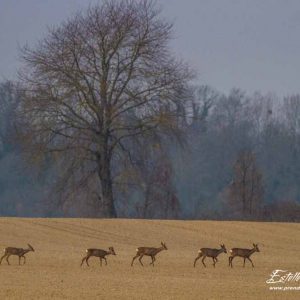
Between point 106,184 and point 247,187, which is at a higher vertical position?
point 247,187

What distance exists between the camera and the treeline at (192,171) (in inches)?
2340

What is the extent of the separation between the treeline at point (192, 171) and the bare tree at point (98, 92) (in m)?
0.91

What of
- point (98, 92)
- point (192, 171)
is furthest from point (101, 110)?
point (192, 171)

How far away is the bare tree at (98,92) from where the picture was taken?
5747cm

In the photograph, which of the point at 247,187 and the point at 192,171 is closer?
the point at 247,187

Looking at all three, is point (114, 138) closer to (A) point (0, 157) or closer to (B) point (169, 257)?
(B) point (169, 257)

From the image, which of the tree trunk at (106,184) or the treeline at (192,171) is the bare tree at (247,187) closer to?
the treeline at (192,171)

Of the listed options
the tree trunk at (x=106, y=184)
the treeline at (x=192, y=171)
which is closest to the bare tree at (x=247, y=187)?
the treeline at (x=192, y=171)

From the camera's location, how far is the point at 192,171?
11725 centimetres

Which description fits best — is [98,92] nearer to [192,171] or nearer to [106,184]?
[106,184]

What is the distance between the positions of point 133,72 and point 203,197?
180ft

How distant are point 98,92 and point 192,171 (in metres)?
59.1

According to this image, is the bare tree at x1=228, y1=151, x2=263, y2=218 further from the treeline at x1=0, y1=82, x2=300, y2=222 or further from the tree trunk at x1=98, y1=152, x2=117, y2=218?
the tree trunk at x1=98, y1=152, x2=117, y2=218

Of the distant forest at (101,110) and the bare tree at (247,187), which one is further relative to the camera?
the bare tree at (247,187)
